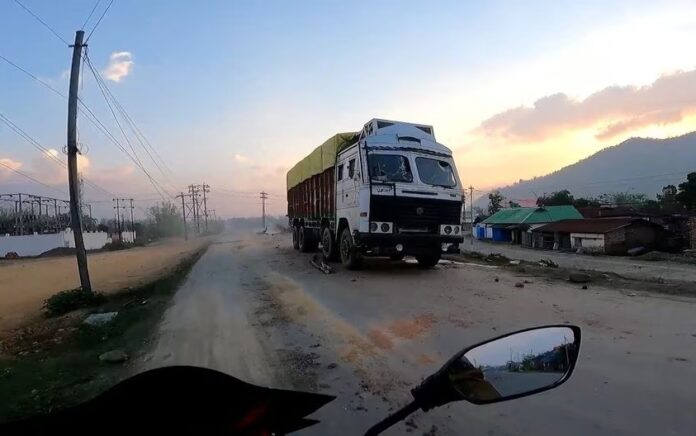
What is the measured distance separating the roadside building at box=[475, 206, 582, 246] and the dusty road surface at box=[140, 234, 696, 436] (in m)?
46.5

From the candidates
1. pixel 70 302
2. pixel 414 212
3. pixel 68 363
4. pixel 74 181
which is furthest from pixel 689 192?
pixel 68 363

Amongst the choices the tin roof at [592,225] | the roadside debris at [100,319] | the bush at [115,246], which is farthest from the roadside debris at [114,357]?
the bush at [115,246]

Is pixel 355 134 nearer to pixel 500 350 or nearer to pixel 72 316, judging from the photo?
pixel 72 316

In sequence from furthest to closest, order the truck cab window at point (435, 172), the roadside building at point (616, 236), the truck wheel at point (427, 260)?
the roadside building at point (616, 236), the truck wheel at point (427, 260), the truck cab window at point (435, 172)

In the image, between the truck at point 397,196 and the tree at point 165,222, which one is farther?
the tree at point 165,222

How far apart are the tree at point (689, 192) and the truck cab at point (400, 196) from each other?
42.5m

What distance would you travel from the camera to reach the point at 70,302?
1027cm

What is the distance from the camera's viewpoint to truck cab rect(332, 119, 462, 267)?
1157cm

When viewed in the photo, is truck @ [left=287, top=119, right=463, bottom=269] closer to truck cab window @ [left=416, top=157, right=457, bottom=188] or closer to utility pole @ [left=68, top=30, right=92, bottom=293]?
truck cab window @ [left=416, top=157, right=457, bottom=188]

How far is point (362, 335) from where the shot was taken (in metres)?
6.27

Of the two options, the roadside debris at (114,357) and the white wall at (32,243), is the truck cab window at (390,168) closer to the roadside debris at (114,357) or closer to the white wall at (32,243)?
the roadside debris at (114,357)

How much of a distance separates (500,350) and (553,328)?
0.38m

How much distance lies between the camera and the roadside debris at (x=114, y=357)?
5.79m

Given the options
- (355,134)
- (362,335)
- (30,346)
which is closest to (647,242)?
(355,134)
